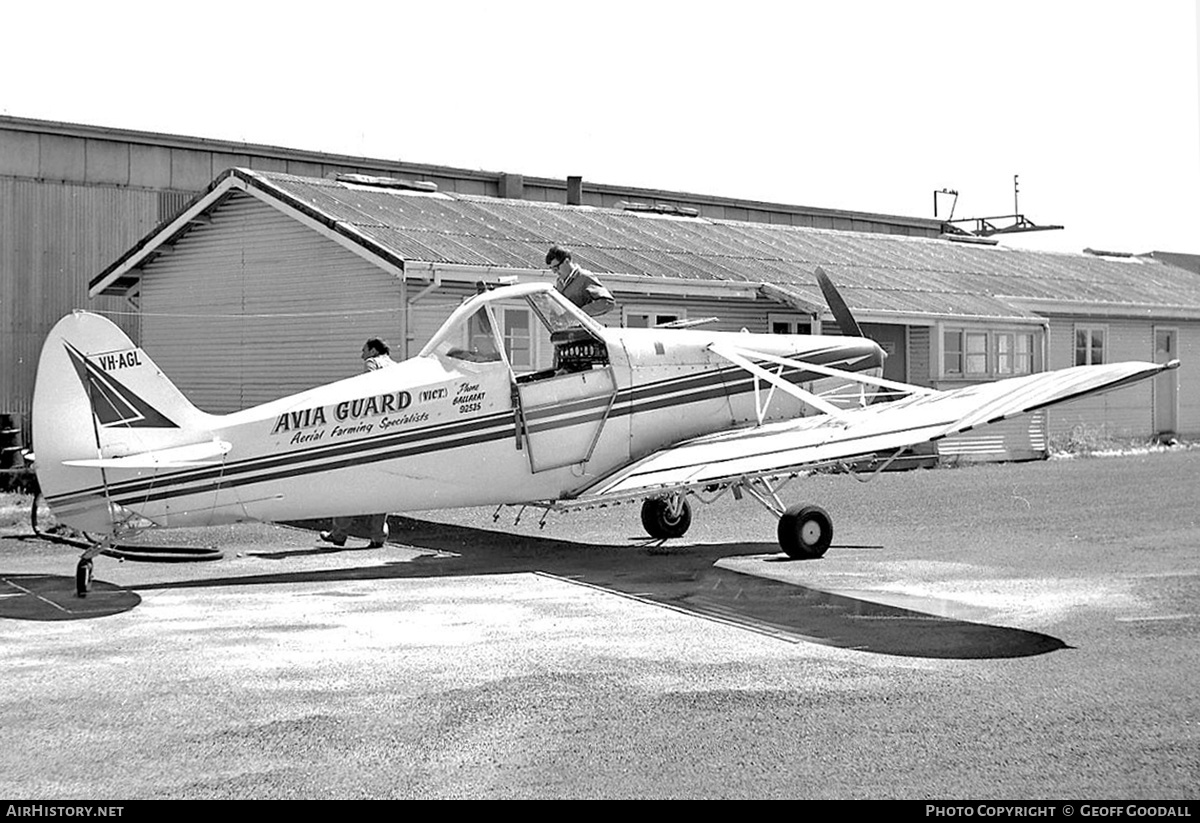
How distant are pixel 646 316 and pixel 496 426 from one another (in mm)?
10638

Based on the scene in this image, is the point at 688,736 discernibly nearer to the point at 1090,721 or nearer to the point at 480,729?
the point at 480,729

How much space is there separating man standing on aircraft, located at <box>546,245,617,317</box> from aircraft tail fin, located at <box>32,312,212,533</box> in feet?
14.2

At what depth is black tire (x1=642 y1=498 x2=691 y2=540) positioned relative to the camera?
14016 mm

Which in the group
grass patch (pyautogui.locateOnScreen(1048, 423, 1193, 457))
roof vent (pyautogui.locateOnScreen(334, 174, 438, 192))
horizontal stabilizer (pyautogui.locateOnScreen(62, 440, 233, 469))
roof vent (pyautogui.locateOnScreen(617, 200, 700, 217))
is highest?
roof vent (pyautogui.locateOnScreen(617, 200, 700, 217))

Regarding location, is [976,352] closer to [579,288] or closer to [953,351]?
[953,351]

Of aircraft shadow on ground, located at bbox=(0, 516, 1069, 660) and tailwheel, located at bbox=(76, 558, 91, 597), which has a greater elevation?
tailwheel, located at bbox=(76, 558, 91, 597)

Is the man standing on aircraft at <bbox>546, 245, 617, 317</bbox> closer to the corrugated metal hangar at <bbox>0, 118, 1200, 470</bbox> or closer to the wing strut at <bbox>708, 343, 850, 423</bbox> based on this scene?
the wing strut at <bbox>708, 343, 850, 423</bbox>

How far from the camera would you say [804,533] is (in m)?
12.3

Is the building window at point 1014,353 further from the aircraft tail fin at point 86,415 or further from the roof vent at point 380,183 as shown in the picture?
the aircraft tail fin at point 86,415

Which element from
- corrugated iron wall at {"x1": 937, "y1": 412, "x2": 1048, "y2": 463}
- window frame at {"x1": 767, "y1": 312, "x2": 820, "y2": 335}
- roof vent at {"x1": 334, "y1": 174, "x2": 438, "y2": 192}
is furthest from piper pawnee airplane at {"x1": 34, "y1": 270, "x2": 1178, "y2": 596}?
roof vent at {"x1": 334, "y1": 174, "x2": 438, "y2": 192}

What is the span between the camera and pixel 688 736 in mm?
6125

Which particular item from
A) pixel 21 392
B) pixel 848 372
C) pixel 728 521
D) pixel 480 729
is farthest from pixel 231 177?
pixel 480 729

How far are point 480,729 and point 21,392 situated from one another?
22.3 meters

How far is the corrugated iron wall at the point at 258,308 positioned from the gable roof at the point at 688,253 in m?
0.46
